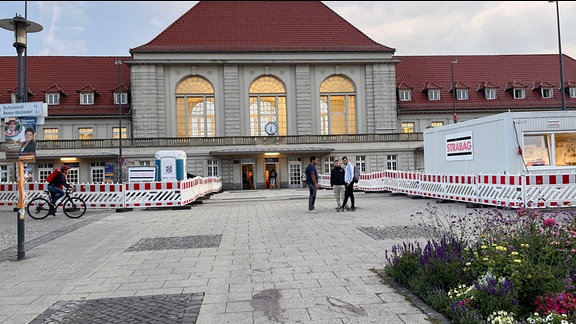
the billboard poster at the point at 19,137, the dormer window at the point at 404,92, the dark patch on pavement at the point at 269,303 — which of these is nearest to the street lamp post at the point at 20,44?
the billboard poster at the point at 19,137

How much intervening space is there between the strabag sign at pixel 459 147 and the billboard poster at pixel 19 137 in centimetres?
1616

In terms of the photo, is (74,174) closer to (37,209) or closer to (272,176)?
(272,176)

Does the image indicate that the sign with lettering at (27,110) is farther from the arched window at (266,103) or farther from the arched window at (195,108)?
the arched window at (266,103)

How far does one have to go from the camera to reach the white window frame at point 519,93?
5344 centimetres

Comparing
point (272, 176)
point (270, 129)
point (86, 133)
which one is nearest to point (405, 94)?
point (270, 129)

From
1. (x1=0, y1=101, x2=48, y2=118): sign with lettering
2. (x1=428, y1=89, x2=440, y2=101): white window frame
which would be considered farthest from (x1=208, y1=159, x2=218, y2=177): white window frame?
(x1=0, y1=101, x2=48, y2=118): sign with lettering

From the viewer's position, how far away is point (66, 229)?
12.6 metres

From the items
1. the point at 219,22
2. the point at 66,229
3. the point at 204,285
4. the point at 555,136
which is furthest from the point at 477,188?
the point at 219,22

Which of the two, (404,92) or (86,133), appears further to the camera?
(404,92)

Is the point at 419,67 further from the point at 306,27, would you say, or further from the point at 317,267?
the point at 317,267

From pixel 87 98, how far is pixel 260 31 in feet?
72.1

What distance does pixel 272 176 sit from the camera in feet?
149

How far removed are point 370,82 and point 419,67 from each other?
1257 centimetres

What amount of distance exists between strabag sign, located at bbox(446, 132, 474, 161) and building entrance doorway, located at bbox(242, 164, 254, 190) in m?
28.1
